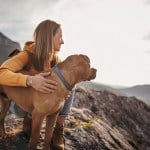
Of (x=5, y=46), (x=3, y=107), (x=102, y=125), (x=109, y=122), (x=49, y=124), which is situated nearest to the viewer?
(x=49, y=124)

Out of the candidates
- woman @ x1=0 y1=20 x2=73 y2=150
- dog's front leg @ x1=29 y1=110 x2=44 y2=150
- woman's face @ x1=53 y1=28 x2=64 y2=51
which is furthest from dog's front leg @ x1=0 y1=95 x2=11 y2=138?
woman's face @ x1=53 y1=28 x2=64 y2=51

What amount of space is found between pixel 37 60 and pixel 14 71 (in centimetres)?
45

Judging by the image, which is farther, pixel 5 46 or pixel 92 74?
pixel 5 46

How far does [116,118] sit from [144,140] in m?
1.24

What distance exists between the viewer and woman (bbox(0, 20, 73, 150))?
16.8 ft

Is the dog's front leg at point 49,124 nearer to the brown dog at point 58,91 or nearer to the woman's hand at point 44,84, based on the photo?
the brown dog at point 58,91

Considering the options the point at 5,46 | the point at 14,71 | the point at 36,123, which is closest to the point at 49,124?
the point at 36,123

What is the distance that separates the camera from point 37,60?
573 cm

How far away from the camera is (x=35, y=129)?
17.5ft

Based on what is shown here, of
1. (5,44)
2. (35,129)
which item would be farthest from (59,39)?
(5,44)

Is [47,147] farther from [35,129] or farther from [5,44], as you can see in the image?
[5,44]

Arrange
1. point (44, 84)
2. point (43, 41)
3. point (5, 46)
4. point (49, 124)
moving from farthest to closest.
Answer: point (5, 46) < point (49, 124) < point (43, 41) < point (44, 84)

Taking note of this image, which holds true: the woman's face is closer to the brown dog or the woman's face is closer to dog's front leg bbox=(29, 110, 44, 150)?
the brown dog

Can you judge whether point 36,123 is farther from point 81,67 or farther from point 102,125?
point 102,125
